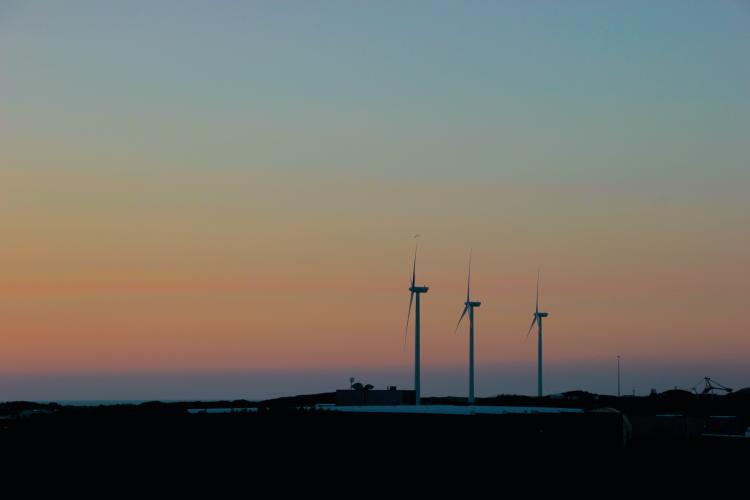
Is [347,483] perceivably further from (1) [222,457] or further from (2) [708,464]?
(2) [708,464]

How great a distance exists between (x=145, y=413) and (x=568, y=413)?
41.9m

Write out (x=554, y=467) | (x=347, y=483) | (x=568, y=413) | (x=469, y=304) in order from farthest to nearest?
(x=469, y=304) → (x=568, y=413) → (x=554, y=467) → (x=347, y=483)

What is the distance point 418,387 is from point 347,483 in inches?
1840

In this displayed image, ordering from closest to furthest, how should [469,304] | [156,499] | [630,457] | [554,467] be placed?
1. [156,499]
2. [554,467]
3. [630,457]
4. [469,304]

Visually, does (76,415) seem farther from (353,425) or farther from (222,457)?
(353,425)

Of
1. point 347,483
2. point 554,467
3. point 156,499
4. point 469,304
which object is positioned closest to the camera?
point 156,499

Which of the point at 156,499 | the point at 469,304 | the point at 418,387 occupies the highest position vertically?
the point at 469,304

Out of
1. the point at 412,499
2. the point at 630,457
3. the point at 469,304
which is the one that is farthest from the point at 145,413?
the point at 469,304

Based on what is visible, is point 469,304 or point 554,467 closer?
point 554,467

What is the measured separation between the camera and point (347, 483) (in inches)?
3696

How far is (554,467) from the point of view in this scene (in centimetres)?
11044

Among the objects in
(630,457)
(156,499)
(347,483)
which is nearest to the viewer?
(156,499)

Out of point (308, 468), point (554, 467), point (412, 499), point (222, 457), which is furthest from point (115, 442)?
point (554, 467)

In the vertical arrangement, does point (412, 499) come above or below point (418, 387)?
below
